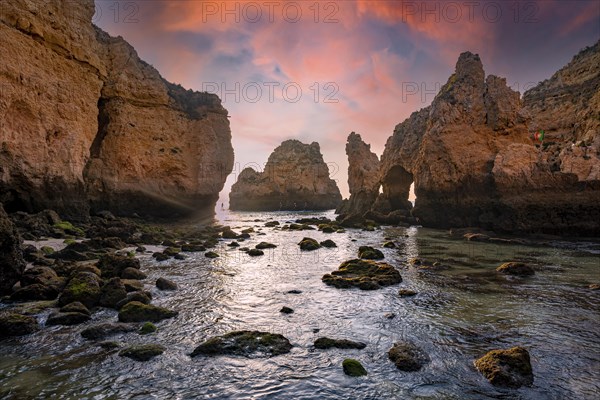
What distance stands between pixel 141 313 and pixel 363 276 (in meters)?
8.11

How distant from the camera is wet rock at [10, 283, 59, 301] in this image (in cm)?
837

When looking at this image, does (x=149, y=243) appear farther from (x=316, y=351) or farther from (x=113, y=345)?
(x=316, y=351)

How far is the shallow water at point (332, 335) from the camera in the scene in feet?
16.8

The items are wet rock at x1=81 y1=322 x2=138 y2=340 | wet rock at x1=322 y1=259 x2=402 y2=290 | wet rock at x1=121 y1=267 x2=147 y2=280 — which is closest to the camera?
wet rock at x1=81 y1=322 x2=138 y2=340

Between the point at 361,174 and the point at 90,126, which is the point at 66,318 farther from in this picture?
the point at 361,174

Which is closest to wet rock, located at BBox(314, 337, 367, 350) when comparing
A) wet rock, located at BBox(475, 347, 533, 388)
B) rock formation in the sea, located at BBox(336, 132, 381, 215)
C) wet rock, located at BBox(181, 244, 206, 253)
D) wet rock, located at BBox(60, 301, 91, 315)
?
wet rock, located at BBox(475, 347, 533, 388)

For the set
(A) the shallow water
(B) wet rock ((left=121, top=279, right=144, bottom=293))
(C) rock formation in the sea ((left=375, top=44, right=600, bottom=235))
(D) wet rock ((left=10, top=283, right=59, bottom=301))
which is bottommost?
(A) the shallow water

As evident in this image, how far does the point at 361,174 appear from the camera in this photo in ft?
210

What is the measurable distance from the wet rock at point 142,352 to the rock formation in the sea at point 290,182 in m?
97.1

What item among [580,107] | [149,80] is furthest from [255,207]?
[580,107]

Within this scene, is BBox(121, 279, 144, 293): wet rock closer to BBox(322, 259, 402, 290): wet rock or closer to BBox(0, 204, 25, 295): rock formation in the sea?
BBox(0, 204, 25, 295): rock formation in the sea

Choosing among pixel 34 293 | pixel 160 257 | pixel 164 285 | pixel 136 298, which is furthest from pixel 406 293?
pixel 160 257

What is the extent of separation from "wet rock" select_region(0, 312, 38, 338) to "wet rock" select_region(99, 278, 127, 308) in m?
1.71

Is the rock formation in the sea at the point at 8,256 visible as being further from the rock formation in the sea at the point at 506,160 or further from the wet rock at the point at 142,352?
the rock formation in the sea at the point at 506,160
